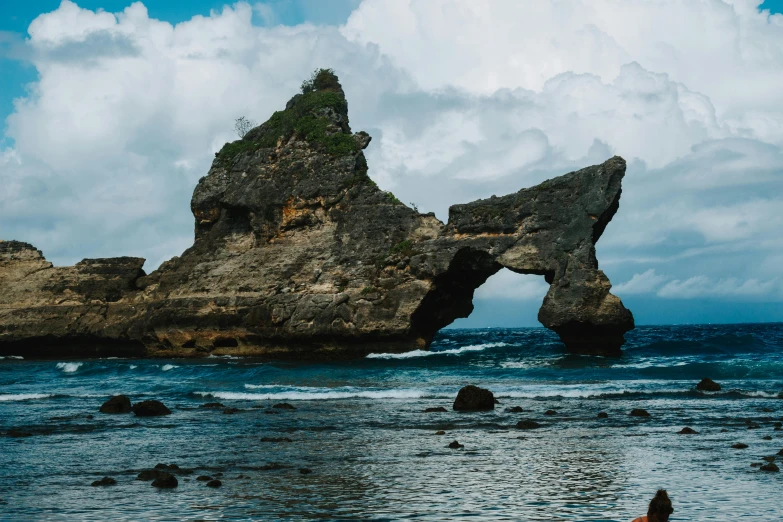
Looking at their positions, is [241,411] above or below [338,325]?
below

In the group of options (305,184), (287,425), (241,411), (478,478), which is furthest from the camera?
(305,184)

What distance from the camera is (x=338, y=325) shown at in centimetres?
3219

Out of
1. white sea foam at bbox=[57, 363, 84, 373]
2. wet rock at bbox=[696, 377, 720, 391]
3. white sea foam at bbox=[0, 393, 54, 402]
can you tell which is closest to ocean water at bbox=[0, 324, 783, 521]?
white sea foam at bbox=[0, 393, 54, 402]

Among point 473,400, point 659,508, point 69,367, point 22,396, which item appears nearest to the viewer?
point 659,508

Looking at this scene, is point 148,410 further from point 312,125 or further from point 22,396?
point 312,125

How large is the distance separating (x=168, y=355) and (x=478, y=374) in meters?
16.0

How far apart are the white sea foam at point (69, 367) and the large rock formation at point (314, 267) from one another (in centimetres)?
311

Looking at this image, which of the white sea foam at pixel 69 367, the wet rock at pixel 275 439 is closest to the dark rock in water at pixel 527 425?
the wet rock at pixel 275 439

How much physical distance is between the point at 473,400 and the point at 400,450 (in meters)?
5.46

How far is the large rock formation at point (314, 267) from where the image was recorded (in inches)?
1200

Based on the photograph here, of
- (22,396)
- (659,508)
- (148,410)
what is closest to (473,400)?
(148,410)

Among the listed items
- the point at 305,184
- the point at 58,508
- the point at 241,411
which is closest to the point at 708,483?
the point at 58,508

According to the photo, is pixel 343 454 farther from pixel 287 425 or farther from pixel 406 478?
pixel 287 425

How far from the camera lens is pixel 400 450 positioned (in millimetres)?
11914
